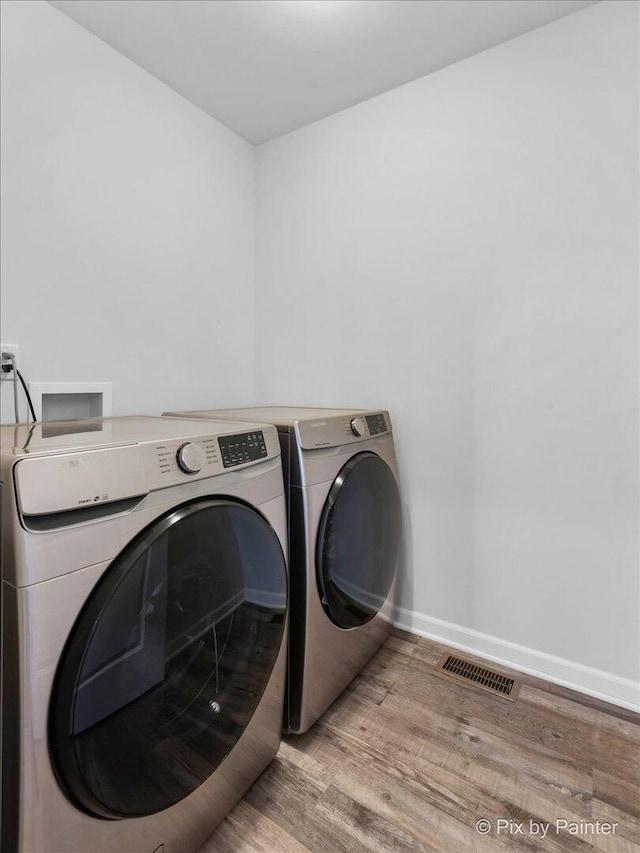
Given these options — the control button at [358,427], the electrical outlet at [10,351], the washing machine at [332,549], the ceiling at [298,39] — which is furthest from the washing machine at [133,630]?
the ceiling at [298,39]

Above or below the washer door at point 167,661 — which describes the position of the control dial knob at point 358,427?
above

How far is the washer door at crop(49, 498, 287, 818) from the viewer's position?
0.70 meters

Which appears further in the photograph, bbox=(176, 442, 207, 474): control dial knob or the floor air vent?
the floor air vent

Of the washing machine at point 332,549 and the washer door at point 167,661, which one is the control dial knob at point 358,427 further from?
the washer door at point 167,661

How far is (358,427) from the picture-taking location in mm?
1512

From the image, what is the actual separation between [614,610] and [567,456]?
545mm

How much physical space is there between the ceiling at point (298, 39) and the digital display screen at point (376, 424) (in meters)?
1.38

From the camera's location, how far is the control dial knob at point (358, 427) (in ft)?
4.85

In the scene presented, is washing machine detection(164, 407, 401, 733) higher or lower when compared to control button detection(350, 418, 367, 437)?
lower

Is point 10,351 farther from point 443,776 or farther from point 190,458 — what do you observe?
point 443,776

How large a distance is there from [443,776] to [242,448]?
1.07m

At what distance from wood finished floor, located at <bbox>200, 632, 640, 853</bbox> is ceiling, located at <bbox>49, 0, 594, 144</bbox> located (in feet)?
7.69

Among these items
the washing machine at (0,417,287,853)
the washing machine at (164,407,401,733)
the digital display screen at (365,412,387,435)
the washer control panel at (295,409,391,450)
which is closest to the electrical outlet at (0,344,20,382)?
the washing machine at (0,417,287,853)

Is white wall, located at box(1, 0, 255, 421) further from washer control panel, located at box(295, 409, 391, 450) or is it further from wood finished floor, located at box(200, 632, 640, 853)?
wood finished floor, located at box(200, 632, 640, 853)
